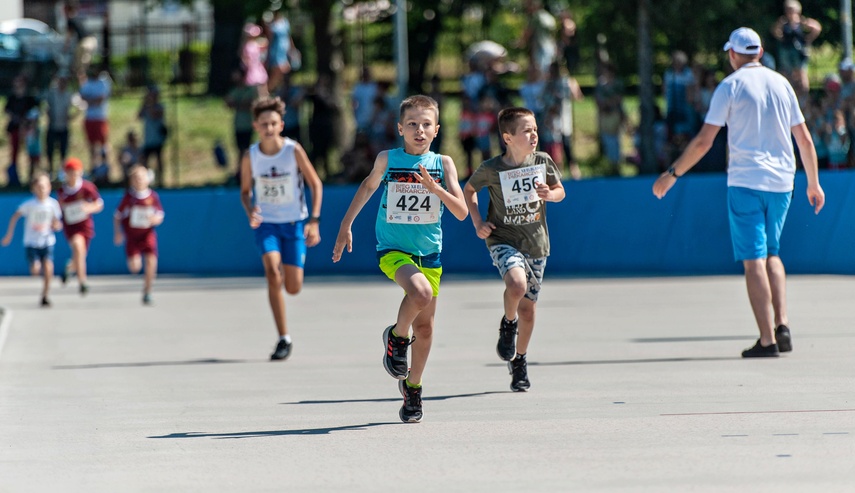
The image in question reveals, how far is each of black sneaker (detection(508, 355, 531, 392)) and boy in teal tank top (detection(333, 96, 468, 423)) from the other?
3.08 ft

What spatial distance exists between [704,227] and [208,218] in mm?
7105

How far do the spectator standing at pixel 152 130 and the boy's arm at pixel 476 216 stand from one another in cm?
1503

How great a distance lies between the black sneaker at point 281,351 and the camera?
1066 cm

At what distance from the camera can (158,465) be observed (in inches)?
248

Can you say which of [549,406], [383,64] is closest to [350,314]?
[549,406]

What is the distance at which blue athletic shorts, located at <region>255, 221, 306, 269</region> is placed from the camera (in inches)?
431

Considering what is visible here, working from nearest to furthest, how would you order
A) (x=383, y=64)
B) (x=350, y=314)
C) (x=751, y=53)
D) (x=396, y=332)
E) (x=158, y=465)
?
(x=158, y=465) → (x=396, y=332) → (x=751, y=53) → (x=350, y=314) → (x=383, y=64)

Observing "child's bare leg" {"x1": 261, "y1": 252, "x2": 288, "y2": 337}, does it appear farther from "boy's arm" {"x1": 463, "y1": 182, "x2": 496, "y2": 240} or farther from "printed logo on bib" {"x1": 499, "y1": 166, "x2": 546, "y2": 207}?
"printed logo on bib" {"x1": 499, "y1": 166, "x2": 546, "y2": 207}

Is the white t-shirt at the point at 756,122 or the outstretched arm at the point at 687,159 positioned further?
the white t-shirt at the point at 756,122

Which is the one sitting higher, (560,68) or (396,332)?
(560,68)

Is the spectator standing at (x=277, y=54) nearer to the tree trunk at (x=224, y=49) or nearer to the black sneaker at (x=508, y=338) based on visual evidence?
the tree trunk at (x=224, y=49)

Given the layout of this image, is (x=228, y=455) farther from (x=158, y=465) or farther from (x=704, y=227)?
(x=704, y=227)

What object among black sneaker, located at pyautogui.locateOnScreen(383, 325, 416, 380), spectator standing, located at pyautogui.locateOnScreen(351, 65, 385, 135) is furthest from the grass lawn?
black sneaker, located at pyautogui.locateOnScreen(383, 325, 416, 380)

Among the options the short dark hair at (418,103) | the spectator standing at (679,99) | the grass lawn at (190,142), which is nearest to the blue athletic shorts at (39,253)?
the grass lawn at (190,142)
